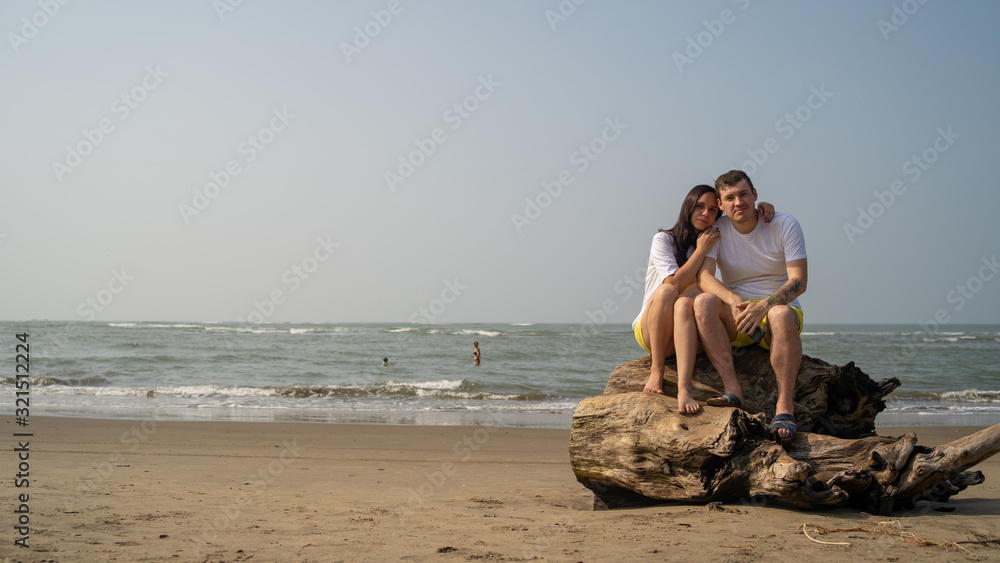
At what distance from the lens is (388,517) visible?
4129mm

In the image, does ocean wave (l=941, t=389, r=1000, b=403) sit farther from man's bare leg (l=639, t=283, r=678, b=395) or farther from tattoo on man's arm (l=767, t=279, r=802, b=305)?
man's bare leg (l=639, t=283, r=678, b=395)

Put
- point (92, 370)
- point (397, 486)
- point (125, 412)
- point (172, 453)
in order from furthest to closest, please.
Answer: point (92, 370) → point (125, 412) → point (172, 453) → point (397, 486)

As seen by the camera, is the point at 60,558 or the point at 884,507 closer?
the point at 60,558

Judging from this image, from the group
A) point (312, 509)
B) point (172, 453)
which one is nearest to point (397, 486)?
point (312, 509)

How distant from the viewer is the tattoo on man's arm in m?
4.22

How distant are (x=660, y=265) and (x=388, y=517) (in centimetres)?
265

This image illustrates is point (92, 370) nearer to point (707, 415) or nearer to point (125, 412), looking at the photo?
point (125, 412)

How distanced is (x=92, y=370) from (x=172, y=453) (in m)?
14.9

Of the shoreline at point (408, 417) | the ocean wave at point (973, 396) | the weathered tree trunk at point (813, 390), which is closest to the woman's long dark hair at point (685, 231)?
the weathered tree trunk at point (813, 390)

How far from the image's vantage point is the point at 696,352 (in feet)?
14.5

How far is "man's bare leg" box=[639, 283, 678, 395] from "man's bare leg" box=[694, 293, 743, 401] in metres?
0.19

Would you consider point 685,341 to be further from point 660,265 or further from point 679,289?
point 660,265

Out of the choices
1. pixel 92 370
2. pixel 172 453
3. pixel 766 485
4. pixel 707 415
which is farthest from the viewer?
pixel 92 370

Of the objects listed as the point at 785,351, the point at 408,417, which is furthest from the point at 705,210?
the point at 408,417
